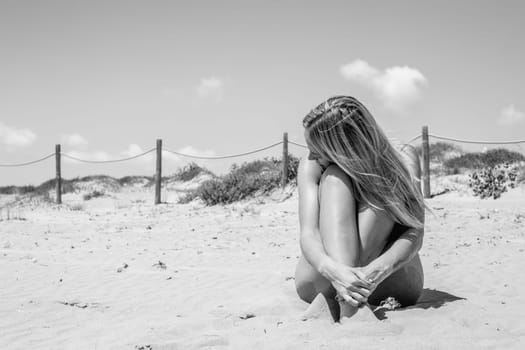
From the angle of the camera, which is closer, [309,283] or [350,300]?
[350,300]

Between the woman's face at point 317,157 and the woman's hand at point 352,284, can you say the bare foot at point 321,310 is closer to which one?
the woman's hand at point 352,284

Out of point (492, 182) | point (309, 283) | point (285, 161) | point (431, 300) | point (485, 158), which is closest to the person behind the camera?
point (309, 283)

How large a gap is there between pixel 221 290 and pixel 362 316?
5.29 ft

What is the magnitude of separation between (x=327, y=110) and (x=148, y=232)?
224 inches

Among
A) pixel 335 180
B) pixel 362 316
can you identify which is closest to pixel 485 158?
pixel 335 180

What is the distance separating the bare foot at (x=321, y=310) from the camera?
2559mm

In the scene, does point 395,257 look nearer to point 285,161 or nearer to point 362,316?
point 362,316

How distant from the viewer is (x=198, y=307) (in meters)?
3.32

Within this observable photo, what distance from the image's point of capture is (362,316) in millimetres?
2438

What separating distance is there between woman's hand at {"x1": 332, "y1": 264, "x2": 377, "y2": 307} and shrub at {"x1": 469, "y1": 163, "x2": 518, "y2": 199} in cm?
847

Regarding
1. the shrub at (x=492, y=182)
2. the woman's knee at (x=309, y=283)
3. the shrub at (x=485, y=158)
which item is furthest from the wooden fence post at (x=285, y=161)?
the woman's knee at (x=309, y=283)

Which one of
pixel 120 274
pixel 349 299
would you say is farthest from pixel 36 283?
pixel 349 299

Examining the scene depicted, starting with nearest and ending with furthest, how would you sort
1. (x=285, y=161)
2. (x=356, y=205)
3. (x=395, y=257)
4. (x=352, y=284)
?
(x=352, y=284) < (x=395, y=257) < (x=356, y=205) < (x=285, y=161)

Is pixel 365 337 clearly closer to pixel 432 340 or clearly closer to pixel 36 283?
pixel 432 340
